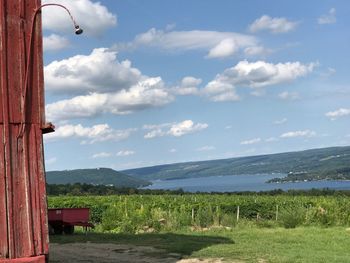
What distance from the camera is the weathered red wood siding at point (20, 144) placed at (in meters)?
8.89

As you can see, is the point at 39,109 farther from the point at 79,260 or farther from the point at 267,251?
the point at 267,251

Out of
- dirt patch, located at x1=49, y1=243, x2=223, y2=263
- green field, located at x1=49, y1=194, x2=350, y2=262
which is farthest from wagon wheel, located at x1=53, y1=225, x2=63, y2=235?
dirt patch, located at x1=49, y1=243, x2=223, y2=263

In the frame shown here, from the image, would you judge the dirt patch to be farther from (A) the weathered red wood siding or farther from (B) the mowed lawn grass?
(A) the weathered red wood siding

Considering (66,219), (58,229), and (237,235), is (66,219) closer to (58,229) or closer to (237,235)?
(58,229)

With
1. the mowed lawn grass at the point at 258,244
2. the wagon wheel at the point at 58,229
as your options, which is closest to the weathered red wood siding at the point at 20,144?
the mowed lawn grass at the point at 258,244

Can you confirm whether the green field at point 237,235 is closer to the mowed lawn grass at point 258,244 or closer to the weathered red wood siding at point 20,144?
the mowed lawn grass at point 258,244

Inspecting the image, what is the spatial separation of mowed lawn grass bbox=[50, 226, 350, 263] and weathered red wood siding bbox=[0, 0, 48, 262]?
6429mm

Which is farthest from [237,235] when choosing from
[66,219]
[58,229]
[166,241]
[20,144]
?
[20,144]

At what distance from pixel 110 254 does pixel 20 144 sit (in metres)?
7.76

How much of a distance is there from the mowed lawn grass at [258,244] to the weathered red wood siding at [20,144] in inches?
253

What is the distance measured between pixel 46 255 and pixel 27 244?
0.38 meters

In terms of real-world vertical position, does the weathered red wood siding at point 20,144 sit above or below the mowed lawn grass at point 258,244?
above

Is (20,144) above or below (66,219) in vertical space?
above

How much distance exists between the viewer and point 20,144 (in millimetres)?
9070
